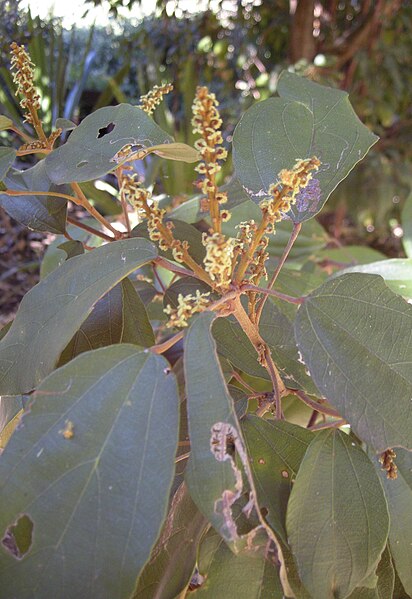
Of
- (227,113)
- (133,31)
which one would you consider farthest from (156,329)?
(227,113)

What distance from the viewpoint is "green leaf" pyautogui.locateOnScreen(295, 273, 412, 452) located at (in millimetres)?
319

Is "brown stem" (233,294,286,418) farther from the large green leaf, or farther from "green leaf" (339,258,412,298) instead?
"green leaf" (339,258,412,298)

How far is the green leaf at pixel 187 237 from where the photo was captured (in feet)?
1.38

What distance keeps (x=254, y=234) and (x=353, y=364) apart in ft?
0.32

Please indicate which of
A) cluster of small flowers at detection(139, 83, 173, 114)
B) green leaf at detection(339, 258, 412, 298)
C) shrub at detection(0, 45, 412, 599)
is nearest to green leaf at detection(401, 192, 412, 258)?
green leaf at detection(339, 258, 412, 298)

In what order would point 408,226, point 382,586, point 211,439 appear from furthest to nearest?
point 408,226 < point 382,586 < point 211,439

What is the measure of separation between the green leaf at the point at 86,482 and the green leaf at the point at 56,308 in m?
0.03

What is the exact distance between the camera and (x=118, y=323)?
40cm

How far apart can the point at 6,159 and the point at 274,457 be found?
257 mm

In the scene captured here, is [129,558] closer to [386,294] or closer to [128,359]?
[128,359]

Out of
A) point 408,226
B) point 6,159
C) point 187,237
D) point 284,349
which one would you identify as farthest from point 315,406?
point 408,226

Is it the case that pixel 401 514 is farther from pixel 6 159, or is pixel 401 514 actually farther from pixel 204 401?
pixel 6 159

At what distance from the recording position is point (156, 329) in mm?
712

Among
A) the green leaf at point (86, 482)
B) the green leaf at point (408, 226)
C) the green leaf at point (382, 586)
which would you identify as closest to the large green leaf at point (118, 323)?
the green leaf at point (86, 482)
